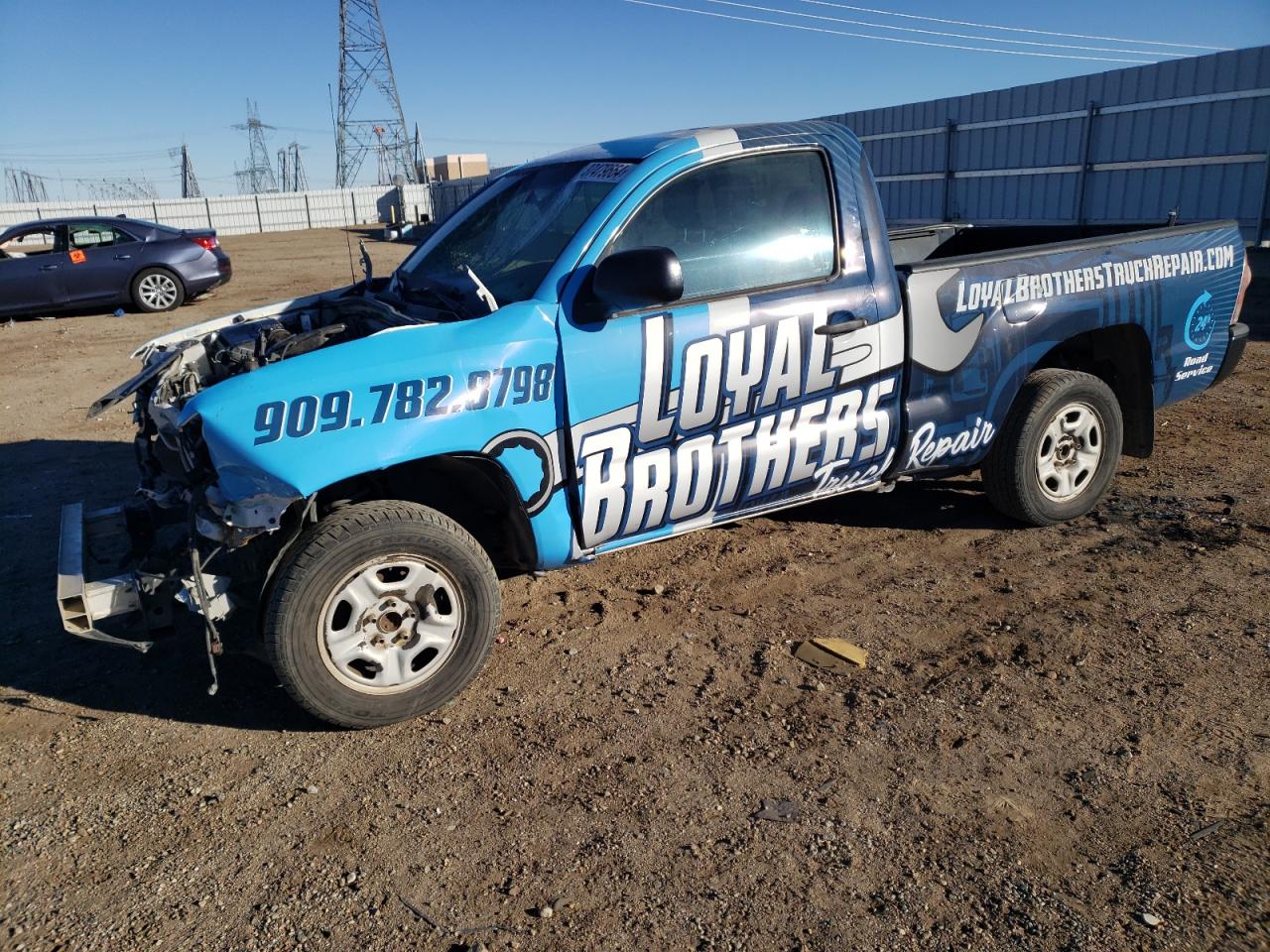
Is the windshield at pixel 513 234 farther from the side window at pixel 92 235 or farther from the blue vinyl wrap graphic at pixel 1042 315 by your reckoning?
the side window at pixel 92 235

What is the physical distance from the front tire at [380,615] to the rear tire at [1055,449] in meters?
2.71

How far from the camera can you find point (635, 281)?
334 cm

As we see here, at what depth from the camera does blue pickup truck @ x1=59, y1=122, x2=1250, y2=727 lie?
319cm

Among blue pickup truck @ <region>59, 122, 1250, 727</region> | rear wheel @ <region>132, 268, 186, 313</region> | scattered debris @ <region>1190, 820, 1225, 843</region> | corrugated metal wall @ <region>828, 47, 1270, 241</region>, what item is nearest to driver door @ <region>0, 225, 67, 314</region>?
rear wheel @ <region>132, 268, 186, 313</region>

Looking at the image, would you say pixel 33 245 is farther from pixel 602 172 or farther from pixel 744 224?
pixel 744 224

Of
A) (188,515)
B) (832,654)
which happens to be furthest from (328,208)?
(832,654)

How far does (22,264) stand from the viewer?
13.4 m

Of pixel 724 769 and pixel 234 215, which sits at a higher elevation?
pixel 234 215

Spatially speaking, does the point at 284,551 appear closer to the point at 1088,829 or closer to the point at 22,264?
the point at 1088,829

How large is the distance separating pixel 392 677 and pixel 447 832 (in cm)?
68

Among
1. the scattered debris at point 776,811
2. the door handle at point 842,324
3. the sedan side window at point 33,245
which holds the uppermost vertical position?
the sedan side window at point 33,245

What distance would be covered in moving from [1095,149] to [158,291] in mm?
14850

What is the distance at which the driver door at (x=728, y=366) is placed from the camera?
357cm

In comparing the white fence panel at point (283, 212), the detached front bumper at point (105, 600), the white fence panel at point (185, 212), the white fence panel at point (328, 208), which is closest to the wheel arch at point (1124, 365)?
the detached front bumper at point (105, 600)
